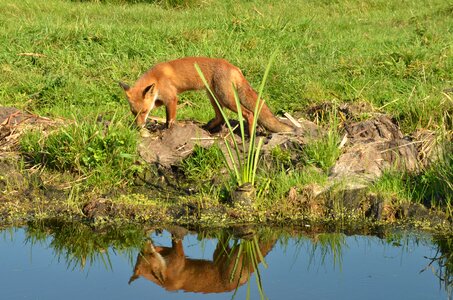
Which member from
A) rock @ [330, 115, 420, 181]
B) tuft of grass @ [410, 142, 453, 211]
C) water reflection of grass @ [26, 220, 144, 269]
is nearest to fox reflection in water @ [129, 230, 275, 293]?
water reflection of grass @ [26, 220, 144, 269]

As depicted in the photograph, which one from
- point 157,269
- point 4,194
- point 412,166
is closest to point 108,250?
point 157,269

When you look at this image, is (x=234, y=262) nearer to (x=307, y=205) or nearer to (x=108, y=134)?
(x=307, y=205)

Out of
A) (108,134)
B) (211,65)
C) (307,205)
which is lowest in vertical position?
(307,205)

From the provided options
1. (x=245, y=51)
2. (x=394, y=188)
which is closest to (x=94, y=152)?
(x=394, y=188)

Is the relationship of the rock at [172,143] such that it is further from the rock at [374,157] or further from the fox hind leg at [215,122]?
the rock at [374,157]

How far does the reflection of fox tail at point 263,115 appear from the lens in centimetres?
910

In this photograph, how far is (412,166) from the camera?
849 centimetres

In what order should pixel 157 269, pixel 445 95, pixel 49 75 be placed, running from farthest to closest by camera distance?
pixel 49 75 → pixel 445 95 → pixel 157 269

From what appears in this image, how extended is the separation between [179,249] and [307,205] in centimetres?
137

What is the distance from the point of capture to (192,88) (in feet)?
30.9

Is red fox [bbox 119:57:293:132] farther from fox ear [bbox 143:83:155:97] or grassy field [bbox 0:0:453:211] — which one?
grassy field [bbox 0:0:453:211]

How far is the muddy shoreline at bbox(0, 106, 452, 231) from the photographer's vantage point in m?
7.90

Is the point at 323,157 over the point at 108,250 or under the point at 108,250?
over

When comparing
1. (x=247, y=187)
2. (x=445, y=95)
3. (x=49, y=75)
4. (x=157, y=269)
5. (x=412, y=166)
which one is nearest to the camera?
(x=157, y=269)
